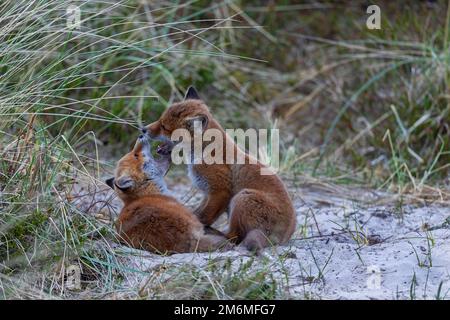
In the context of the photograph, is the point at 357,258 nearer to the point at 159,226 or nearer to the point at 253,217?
the point at 253,217

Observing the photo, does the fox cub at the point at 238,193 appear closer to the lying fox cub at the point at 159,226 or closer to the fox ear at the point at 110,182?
the lying fox cub at the point at 159,226

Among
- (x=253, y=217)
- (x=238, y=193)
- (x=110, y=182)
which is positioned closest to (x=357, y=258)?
(x=253, y=217)

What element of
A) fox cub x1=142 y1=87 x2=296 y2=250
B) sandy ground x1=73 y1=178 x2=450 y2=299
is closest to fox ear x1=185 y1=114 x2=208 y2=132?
fox cub x1=142 y1=87 x2=296 y2=250

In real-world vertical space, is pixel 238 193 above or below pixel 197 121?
below

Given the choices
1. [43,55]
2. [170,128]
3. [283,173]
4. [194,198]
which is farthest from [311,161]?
[43,55]

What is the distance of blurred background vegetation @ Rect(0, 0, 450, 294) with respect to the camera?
5.24 meters

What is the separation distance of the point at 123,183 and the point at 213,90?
3.86 m

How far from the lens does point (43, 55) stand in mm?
6039

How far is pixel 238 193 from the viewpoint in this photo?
5.65 metres

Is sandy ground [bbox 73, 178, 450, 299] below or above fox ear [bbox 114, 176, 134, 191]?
below

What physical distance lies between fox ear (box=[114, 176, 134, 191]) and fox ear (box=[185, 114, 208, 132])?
0.60m

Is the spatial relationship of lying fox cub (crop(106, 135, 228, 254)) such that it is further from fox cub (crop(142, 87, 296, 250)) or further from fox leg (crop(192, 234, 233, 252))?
fox cub (crop(142, 87, 296, 250))
